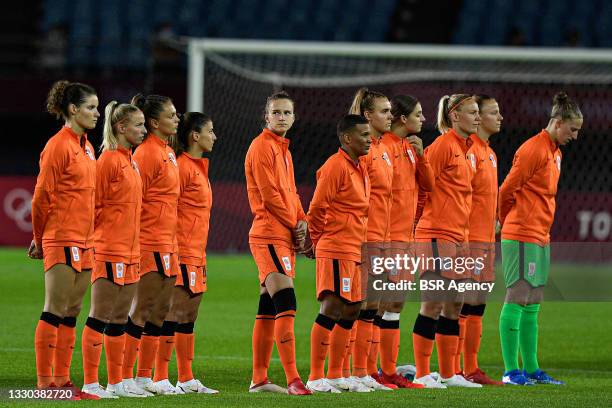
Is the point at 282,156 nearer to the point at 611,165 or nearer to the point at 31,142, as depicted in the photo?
the point at 611,165

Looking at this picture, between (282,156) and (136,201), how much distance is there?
1.01 meters

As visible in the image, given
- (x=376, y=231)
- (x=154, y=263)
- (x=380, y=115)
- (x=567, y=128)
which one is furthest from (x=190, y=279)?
(x=567, y=128)

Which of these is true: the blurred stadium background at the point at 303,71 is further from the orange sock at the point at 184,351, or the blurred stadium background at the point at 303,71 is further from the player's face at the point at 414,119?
the orange sock at the point at 184,351

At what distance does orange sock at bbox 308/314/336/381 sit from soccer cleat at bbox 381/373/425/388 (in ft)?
2.37

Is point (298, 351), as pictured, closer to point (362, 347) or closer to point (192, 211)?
point (362, 347)

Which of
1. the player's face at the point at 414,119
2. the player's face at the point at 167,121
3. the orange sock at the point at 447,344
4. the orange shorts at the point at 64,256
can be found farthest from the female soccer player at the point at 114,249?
the orange sock at the point at 447,344

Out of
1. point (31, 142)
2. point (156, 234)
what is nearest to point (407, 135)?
point (156, 234)

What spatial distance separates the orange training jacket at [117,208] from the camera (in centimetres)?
754

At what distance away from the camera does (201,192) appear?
8242 mm

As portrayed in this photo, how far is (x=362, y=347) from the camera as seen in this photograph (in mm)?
8211

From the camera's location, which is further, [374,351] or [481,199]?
[481,199]

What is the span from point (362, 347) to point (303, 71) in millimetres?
12858

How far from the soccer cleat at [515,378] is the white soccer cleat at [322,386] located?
4.68ft

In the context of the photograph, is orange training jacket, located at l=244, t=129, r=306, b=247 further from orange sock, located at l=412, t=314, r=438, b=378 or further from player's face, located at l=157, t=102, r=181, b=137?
orange sock, located at l=412, t=314, r=438, b=378
